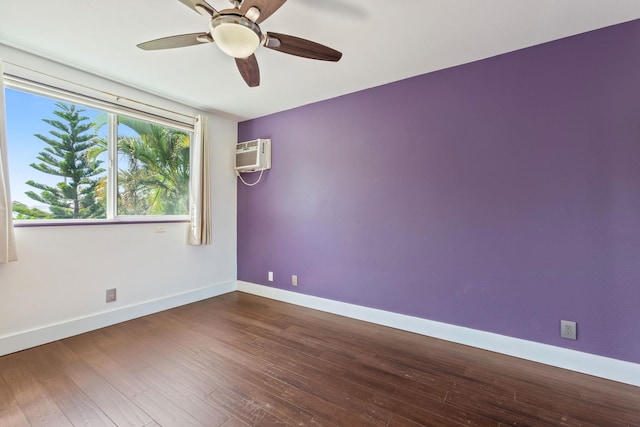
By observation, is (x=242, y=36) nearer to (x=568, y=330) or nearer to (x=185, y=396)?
(x=185, y=396)

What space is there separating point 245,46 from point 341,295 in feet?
8.35

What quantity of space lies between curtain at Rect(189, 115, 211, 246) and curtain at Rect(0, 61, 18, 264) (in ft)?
4.96

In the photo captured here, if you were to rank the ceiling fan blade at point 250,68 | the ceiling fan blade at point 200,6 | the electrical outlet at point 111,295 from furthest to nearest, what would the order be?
the electrical outlet at point 111,295, the ceiling fan blade at point 250,68, the ceiling fan blade at point 200,6

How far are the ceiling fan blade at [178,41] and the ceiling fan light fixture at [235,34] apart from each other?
0.42 feet

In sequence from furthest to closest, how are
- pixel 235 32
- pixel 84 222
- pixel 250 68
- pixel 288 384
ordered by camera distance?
1. pixel 84 222
2. pixel 250 68
3. pixel 288 384
4. pixel 235 32

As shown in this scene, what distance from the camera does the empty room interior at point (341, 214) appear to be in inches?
67.4

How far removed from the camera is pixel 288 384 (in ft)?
5.96

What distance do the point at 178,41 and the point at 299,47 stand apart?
0.76 meters

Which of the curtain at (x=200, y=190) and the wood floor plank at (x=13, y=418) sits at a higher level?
the curtain at (x=200, y=190)

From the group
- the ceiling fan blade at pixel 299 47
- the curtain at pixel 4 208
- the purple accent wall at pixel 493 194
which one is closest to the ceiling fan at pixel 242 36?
the ceiling fan blade at pixel 299 47

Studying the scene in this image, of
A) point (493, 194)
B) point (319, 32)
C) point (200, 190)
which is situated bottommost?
point (493, 194)

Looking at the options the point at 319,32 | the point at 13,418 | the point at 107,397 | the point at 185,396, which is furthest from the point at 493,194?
the point at 13,418

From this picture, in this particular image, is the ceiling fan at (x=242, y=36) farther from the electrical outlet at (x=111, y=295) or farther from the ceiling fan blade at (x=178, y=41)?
the electrical outlet at (x=111, y=295)

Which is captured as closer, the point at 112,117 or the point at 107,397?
the point at 107,397
